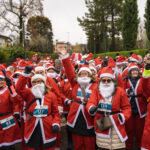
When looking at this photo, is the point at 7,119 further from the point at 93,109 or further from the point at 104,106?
the point at 104,106

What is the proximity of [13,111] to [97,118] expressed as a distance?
1675 millimetres

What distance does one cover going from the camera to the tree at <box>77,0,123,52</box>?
36.7 m

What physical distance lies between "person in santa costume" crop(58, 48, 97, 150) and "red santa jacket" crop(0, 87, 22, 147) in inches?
42.7

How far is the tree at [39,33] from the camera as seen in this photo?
1429 inches

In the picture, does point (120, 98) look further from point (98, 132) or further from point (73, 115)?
point (73, 115)

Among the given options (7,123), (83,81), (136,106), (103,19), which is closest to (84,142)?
(83,81)

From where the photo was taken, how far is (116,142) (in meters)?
3.16

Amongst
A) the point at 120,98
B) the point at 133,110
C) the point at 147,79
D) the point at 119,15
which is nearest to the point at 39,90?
the point at 120,98

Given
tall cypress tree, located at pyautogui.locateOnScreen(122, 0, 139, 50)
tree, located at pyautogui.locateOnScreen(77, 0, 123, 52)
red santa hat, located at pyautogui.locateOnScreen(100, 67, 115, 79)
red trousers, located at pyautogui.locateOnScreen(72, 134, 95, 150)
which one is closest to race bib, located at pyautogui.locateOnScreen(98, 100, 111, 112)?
red santa hat, located at pyautogui.locateOnScreen(100, 67, 115, 79)

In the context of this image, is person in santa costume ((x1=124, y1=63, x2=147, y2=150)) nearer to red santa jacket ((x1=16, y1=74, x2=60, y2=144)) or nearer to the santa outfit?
the santa outfit

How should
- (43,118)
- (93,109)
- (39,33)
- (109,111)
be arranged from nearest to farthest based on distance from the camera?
1. (93,109)
2. (109,111)
3. (43,118)
4. (39,33)

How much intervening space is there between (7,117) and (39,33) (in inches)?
1928

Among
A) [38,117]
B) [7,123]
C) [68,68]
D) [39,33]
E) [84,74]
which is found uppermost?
[39,33]

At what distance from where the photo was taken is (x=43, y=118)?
11.0ft
